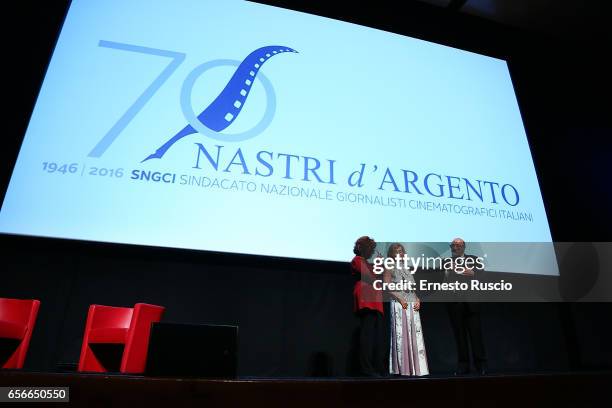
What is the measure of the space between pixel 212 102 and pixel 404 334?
1.98 metres

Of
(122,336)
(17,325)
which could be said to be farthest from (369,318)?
(17,325)

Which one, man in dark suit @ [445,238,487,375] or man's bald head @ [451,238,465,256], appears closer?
man in dark suit @ [445,238,487,375]

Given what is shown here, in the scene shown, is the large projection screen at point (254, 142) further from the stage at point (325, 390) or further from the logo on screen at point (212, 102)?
the stage at point (325, 390)

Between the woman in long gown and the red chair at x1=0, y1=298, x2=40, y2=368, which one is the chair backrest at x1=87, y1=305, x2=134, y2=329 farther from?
the woman in long gown

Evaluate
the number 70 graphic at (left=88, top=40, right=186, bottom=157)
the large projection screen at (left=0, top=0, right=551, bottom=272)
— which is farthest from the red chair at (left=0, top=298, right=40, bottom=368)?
the number 70 graphic at (left=88, top=40, right=186, bottom=157)

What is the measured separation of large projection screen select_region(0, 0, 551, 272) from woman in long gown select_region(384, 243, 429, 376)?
1.26ft

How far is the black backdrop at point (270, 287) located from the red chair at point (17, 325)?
13.4 inches

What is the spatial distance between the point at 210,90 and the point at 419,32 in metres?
2.32

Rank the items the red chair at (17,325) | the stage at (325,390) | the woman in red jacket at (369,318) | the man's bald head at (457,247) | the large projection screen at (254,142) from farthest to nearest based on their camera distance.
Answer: the man's bald head at (457,247)
the large projection screen at (254,142)
the woman in red jacket at (369,318)
the red chair at (17,325)
the stage at (325,390)

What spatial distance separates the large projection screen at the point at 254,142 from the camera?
2439mm

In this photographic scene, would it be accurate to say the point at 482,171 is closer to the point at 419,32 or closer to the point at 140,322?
the point at 419,32

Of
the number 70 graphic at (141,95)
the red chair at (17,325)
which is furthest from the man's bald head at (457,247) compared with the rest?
the red chair at (17,325)

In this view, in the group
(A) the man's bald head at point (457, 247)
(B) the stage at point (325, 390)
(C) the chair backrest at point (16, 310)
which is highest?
(A) the man's bald head at point (457, 247)

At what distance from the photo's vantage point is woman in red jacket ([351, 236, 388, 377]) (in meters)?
2.30
